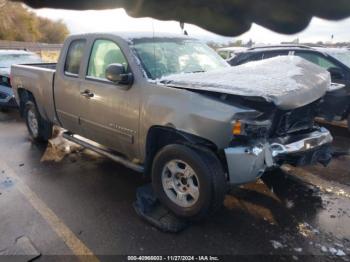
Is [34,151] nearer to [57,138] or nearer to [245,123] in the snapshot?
[57,138]

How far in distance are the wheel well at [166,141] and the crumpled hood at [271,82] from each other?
1.48ft

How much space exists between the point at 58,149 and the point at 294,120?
377 cm

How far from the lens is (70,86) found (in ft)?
14.3

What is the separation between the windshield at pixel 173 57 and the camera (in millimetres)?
3607

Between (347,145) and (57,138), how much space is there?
16.7ft

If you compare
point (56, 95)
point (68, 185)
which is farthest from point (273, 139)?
point (56, 95)

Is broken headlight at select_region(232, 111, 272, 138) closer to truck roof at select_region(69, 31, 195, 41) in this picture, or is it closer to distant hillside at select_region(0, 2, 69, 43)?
truck roof at select_region(69, 31, 195, 41)

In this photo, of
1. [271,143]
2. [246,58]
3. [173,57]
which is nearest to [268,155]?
[271,143]

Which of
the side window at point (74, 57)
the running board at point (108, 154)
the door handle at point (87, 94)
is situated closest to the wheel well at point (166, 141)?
the running board at point (108, 154)

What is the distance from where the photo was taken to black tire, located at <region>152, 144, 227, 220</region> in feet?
9.63

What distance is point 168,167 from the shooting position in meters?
3.29

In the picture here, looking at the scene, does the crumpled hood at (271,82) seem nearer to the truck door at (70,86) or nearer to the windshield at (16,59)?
the truck door at (70,86)

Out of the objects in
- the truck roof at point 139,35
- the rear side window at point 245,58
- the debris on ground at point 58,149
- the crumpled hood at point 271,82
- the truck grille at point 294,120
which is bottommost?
the debris on ground at point 58,149

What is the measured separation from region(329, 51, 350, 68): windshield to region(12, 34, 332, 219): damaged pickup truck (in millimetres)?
3348
